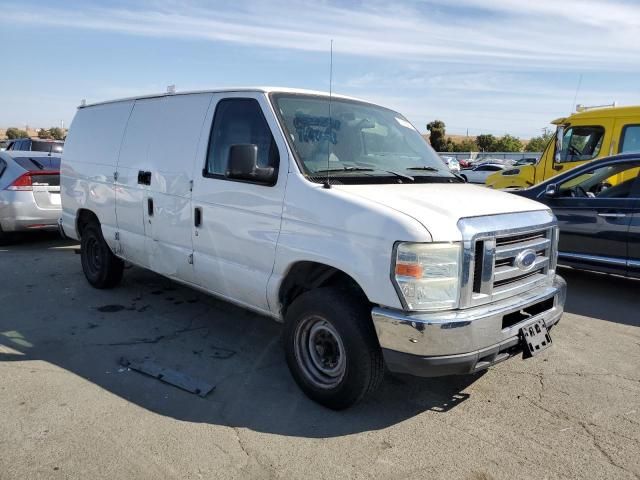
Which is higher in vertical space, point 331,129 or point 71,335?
point 331,129

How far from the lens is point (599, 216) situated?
6.47 m

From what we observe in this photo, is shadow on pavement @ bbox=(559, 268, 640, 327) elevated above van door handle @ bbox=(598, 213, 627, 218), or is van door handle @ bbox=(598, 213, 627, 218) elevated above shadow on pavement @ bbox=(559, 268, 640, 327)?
van door handle @ bbox=(598, 213, 627, 218)

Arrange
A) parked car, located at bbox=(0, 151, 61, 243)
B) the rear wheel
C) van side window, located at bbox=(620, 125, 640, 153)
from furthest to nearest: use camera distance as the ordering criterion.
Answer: the rear wheel < van side window, located at bbox=(620, 125, 640, 153) < parked car, located at bbox=(0, 151, 61, 243)

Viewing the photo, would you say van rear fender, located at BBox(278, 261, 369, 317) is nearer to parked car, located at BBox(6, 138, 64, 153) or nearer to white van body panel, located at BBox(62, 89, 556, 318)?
white van body panel, located at BBox(62, 89, 556, 318)

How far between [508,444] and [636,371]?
183 centimetres

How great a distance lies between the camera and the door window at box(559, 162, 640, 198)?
6.46 metres

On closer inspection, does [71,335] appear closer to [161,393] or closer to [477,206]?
[161,393]

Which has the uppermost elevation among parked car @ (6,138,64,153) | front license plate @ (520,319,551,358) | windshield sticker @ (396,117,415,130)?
windshield sticker @ (396,117,415,130)

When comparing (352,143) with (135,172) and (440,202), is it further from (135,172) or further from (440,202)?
(135,172)

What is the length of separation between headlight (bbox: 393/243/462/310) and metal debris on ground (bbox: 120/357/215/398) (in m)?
1.71

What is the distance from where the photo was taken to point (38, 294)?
6016 mm

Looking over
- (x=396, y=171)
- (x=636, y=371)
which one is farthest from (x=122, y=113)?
(x=636, y=371)

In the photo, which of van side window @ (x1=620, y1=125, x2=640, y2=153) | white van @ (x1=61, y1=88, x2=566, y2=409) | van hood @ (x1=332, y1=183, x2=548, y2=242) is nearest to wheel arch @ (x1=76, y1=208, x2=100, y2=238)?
white van @ (x1=61, y1=88, x2=566, y2=409)

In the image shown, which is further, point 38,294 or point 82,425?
point 38,294
